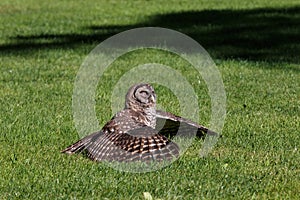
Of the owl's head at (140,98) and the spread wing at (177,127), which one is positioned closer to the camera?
the owl's head at (140,98)

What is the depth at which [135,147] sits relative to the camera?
626cm

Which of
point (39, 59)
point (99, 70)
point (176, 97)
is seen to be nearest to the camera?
point (176, 97)

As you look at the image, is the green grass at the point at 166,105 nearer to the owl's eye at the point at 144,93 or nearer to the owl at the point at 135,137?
the owl at the point at 135,137

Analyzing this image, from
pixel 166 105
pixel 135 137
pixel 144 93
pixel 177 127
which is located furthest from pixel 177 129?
pixel 166 105

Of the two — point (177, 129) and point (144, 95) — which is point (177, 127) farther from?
point (144, 95)

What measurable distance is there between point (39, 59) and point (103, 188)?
315 inches

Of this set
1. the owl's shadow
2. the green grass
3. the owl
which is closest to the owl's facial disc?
the owl

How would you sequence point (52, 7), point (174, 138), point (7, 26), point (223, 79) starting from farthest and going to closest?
point (52, 7) < point (7, 26) < point (223, 79) < point (174, 138)

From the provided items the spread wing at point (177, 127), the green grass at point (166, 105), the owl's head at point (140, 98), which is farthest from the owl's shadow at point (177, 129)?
the owl's head at point (140, 98)

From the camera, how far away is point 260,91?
1020 centimetres

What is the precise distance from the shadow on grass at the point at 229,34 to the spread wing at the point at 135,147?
7388 mm

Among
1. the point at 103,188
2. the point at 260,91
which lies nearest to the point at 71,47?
the point at 260,91

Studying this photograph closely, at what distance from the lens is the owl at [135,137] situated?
245 inches

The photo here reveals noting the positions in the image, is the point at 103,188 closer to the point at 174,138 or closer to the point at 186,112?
the point at 174,138
